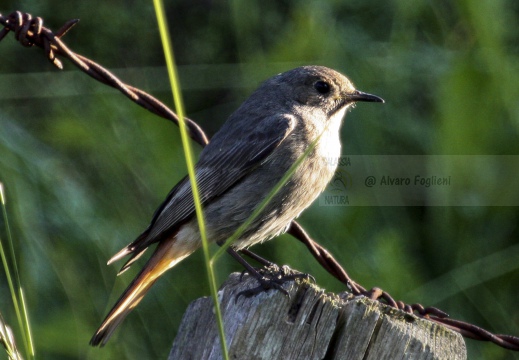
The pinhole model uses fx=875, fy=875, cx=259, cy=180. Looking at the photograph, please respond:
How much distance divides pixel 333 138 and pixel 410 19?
1847mm

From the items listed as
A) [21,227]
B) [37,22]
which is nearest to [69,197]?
[21,227]

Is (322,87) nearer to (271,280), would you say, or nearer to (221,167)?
(221,167)

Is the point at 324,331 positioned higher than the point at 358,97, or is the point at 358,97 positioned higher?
the point at 358,97

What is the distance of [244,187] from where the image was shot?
4.22 m

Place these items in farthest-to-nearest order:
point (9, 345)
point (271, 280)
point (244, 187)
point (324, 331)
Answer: point (244, 187), point (271, 280), point (324, 331), point (9, 345)

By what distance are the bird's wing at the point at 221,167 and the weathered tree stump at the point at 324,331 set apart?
4.54ft

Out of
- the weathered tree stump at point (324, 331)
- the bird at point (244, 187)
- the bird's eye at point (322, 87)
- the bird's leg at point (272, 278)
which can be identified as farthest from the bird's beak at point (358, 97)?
the weathered tree stump at point (324, 331)

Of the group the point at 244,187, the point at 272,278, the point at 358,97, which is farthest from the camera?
the point at 358,97

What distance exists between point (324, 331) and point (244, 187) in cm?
166

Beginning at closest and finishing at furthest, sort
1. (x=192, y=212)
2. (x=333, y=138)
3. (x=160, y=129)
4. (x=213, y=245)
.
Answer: (x=192, y=212) < (x=333, y=138) < (x=213, y=245) < (x=160, y=129)

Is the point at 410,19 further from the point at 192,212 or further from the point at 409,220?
the point at 192,212

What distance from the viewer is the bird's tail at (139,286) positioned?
354cm

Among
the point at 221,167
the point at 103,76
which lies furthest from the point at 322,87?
the point at 103,76

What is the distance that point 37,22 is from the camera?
3.57 metres
